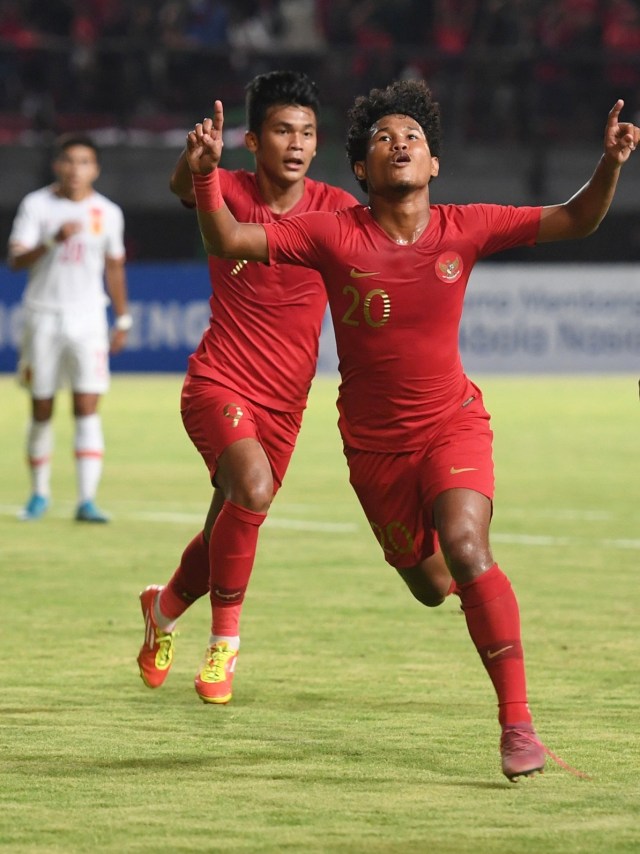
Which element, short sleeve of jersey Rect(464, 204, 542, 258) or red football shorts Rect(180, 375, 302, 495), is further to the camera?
red football shorts Rect(180, 375, 302, 495)

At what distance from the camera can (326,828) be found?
13.6 ft

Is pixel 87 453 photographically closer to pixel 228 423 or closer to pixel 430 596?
pixel 228 423

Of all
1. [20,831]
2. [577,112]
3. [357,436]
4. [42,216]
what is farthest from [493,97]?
[20,831]

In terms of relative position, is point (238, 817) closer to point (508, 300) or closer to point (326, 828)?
point (326, 828)

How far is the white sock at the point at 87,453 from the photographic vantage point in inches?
425

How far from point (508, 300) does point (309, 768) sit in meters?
19.4

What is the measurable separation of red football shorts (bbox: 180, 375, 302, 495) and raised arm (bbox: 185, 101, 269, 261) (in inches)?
44.1

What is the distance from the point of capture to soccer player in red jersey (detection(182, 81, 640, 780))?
16.8 feet

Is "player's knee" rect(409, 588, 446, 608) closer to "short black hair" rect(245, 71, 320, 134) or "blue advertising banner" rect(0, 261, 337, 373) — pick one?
"short black hair" rect(245, 71, 320, 134)

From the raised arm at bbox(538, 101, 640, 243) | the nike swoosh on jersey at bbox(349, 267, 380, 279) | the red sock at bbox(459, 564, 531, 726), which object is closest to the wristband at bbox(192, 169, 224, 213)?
the nike swoosh on jersey at bbox(349, 267, 380, 279)

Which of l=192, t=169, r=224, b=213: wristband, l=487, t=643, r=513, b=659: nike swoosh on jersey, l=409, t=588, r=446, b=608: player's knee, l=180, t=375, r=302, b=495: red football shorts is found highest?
l=192, t=169, r=224, b=213: wristband

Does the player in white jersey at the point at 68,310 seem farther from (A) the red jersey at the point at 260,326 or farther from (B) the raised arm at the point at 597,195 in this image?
(B) the raised arm at the point at 597,195

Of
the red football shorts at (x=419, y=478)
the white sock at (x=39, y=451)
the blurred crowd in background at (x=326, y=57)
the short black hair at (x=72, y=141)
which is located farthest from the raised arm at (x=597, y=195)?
the blurred crowd in background at (x=326, y=57)

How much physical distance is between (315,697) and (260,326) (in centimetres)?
142
